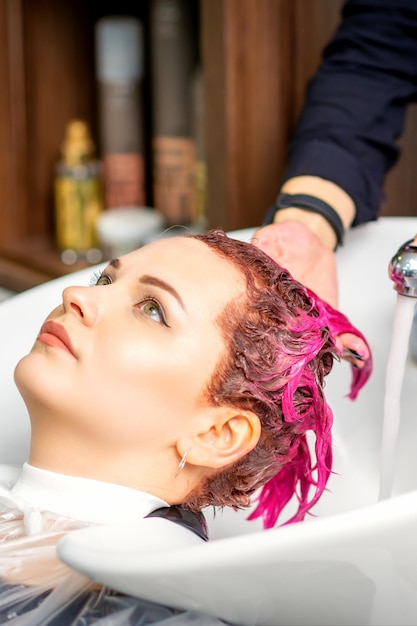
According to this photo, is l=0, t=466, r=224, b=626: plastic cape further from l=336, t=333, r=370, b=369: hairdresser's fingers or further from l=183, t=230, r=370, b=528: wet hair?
l=336, t=333, r=370, b=369: hairdresser's fingers

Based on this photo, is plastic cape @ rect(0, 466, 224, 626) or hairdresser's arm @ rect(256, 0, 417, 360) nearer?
plastic cape @ rect(0, 466, 224, 626)

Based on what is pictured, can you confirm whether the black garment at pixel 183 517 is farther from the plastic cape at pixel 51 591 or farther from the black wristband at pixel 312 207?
the black wristband at pixel 312 207

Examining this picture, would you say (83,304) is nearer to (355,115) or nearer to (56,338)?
(56,338)

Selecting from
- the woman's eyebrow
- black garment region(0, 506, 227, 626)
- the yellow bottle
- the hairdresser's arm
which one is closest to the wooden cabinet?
the yellow bottle

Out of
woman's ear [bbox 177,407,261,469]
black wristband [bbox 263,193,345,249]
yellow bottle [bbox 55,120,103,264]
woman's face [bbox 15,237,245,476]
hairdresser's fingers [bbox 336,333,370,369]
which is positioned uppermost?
woman's face [bbox 15,237,245,476]

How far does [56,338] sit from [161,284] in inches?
3.4

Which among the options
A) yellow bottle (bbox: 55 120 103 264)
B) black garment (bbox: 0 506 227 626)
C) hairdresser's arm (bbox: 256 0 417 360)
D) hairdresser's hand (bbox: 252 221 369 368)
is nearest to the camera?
black garment (bbox: 0 506 227 626)

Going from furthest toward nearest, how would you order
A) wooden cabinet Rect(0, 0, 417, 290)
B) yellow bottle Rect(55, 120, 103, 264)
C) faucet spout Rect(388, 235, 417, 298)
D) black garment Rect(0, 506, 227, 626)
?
1. yellow bottle Rect(55, 120, 103, 264)
2. wooden cabinet Rect(0, 0, 417, 290)
3. faucet spout Rect(388, 235, 417, 298)
4. black garment Rect(0, 506, 227, 626)

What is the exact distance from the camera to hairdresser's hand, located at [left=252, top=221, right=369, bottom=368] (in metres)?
0.97

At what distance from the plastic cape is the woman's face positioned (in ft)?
0.25

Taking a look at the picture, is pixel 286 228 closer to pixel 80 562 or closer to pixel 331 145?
pixel 331 145

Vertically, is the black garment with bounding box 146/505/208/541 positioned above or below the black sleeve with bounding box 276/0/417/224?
below

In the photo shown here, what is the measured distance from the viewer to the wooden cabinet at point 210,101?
4.48 ft

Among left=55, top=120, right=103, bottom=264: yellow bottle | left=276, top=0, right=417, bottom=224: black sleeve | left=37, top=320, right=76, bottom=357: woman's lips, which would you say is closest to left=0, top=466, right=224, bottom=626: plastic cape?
left=37, top=320, right=76, bottom=357: woman's lips
